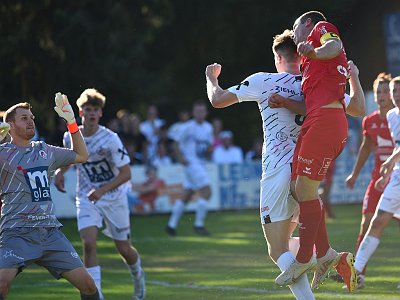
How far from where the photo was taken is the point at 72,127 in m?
8.45

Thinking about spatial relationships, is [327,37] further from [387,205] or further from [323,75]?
[387,205]

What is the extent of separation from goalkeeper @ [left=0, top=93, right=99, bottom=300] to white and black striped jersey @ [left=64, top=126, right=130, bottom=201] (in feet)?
7.18

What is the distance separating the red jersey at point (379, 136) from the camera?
11250mm

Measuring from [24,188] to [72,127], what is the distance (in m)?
0.69

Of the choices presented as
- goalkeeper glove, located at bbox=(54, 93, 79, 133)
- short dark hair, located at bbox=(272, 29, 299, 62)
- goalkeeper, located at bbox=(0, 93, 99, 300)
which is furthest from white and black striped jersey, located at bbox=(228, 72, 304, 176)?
goalkeeper, located at bbox=(0, 93, 99, 300)

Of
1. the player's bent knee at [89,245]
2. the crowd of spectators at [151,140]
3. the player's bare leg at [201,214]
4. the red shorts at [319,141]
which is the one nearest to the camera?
the red shorts at [319,141]

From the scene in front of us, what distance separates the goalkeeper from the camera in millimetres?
8055

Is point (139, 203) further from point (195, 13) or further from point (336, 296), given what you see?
point (336, 296)

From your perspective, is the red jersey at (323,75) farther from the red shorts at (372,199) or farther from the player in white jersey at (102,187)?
the red shorts at (372,199)

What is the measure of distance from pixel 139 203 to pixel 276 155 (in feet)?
46.1

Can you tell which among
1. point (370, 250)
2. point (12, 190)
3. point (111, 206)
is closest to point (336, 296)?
point (370, 250)

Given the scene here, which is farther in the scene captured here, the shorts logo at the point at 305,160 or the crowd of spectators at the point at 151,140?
the crowd of spectators at the point at 151,140

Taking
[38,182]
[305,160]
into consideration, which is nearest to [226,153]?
[38,182]

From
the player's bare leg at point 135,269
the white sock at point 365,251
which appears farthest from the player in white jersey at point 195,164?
the white sock at point 365,251
